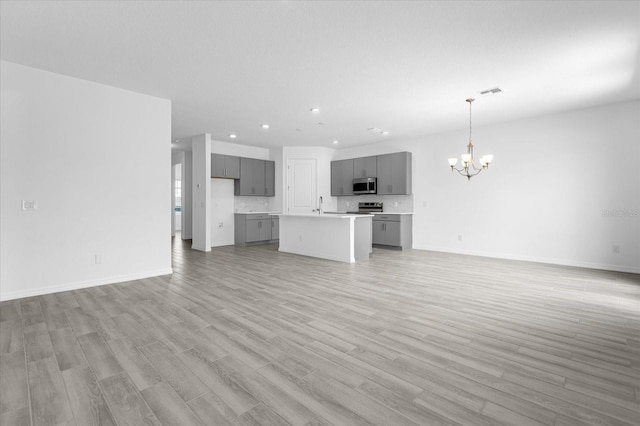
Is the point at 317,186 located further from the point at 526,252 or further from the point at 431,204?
the point at 526,252

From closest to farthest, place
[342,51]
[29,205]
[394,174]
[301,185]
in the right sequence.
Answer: [342,51] → [29,205] → [394,174] → [301,185]

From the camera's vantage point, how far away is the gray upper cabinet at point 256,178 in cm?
860

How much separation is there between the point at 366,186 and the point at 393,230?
1.42 metres

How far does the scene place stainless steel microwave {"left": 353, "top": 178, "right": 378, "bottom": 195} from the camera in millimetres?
8242

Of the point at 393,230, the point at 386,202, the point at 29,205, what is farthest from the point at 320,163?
the point at 29,205

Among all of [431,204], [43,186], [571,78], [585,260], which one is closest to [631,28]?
[571,78]

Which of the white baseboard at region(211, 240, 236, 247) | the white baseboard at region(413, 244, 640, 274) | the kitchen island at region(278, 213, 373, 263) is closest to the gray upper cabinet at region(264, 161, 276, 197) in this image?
the white baseboard at region(211, 240, 236, 247)

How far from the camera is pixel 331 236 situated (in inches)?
248

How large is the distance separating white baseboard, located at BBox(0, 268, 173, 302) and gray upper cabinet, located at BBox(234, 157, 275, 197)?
13.3ft

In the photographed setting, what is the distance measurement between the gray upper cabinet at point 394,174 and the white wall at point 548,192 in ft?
1.54

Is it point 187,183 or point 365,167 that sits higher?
point 365,167

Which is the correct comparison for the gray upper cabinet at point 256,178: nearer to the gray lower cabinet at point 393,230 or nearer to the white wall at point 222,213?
the white wall at point 222,213

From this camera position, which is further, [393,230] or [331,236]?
[393,230]

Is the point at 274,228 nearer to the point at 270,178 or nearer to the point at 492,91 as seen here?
the point at 270,178
